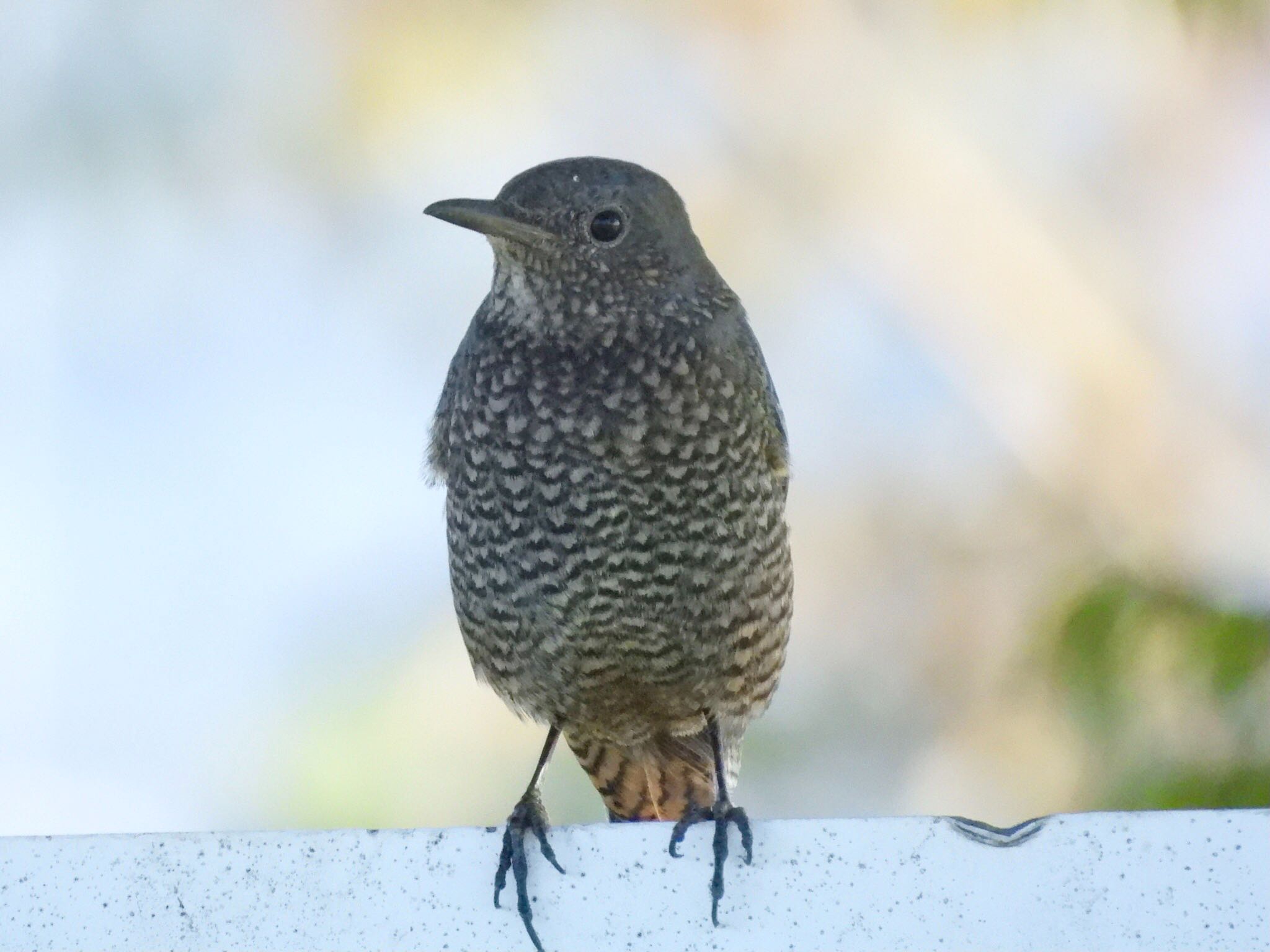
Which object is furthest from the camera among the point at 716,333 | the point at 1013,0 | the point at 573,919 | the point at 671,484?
the point at 1013,0

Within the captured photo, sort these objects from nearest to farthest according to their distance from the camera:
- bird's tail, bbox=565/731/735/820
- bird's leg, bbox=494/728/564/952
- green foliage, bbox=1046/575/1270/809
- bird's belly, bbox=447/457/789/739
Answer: bird's leg, bbox=494/728/564/952 → bird's belly, bbox=447/457/789/739 → green foliage, bbox=1046/575/1270/809 → bird's tail, bbox=565/731/735/820

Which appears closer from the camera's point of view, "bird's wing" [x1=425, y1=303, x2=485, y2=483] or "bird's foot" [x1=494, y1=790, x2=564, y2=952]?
"bird's foot" [x1=494, y1=790, x2=564, y2=952]

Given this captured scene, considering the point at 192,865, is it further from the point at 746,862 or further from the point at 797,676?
the point at 797,676

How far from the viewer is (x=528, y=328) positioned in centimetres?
311

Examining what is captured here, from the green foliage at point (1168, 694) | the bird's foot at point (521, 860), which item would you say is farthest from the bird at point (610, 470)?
the green foliage at point (1168, 694)

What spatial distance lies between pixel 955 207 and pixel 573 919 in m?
3.04

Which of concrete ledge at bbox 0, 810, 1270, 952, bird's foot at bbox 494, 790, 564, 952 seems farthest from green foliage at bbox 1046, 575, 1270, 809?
bird's foot at bbox 494, 790, 564, 952

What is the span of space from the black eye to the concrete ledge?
1192 millimetres

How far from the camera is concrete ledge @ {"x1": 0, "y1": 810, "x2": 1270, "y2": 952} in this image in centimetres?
215

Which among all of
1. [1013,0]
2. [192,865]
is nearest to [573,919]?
[192,865]

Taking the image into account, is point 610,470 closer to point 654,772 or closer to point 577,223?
point 577,223

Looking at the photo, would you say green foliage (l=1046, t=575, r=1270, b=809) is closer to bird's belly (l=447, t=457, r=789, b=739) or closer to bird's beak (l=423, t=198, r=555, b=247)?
bird's belly (l=447, t=457, r=789, b=739)

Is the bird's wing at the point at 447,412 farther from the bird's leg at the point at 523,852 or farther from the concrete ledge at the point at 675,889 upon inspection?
the concrete ledge at the point at 675,889

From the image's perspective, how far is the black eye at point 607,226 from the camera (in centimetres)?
314
